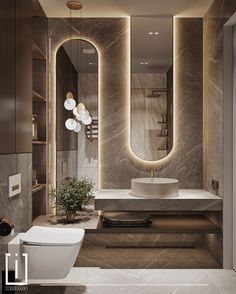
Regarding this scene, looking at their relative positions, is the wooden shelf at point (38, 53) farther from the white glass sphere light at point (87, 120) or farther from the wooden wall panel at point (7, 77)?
the wooden wall panel at point (7, 77)

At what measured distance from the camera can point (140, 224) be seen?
3553 millimetres

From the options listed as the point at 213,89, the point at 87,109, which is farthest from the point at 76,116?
the point at 213,89

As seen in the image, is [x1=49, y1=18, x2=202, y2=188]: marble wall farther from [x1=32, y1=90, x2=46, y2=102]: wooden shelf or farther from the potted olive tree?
the potted olive tree

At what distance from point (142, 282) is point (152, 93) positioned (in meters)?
2.05

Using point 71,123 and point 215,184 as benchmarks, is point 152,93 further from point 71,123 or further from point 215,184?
point 215,184

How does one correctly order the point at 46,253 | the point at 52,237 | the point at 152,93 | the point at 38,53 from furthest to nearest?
the point at 152,93 → the point at 38,53 → the point at 52,237 → the point at 46,253

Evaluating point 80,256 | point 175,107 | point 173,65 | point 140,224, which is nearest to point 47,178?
point 80,256

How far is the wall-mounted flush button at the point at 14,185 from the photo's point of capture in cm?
272

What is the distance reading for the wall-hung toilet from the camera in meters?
2.44

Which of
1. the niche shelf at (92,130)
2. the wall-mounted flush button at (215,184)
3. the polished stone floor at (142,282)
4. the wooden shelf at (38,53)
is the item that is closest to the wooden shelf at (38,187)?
the niche shelf at (92,130)

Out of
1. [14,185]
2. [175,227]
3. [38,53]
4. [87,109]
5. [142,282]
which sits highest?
[38,53]

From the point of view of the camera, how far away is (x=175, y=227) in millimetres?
3594

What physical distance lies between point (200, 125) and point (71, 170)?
1568 millimetres

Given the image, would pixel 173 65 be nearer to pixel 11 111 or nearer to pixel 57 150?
pixel 57 150
